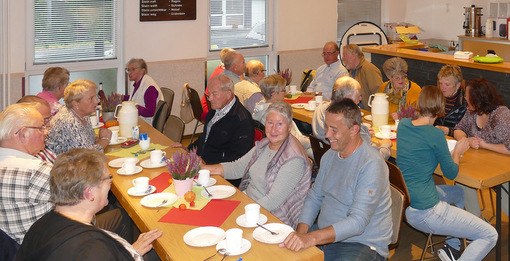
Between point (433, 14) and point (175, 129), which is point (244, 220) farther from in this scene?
point (433, 14)

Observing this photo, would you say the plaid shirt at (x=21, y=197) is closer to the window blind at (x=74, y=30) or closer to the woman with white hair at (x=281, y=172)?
the woman with white hair at (x=281, y=172)

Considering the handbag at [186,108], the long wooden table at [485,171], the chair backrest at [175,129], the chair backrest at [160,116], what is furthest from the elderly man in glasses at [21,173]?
the handbag at [186,108]

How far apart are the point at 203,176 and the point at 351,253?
3.18 ft

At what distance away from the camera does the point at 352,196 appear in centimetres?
288

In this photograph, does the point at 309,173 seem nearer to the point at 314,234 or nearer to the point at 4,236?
the point at 314,234

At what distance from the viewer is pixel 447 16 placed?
959cm

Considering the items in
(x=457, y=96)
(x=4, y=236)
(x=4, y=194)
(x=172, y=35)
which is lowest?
(x=4, y=236)

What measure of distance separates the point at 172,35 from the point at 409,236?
4108 mm

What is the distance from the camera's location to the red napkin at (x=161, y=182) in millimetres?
3246

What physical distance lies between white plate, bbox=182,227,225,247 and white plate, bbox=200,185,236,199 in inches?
18.3

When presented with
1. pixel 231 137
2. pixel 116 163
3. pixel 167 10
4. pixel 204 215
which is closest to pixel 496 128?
pixel 231 137

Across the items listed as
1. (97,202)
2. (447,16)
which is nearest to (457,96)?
(97,202)

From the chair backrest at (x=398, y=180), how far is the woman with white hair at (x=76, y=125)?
6.71 ft

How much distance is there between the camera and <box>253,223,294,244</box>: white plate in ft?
8.14
